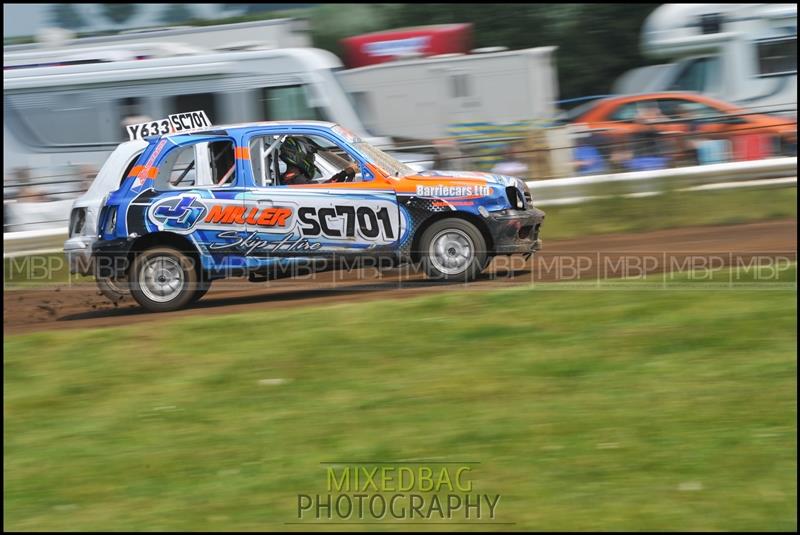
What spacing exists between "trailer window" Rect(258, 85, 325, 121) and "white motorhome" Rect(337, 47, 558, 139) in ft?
6.51

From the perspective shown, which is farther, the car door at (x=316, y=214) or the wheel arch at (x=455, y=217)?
the wheel arch at (x=455, y=217)

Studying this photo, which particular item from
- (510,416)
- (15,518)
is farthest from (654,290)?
(15,518)

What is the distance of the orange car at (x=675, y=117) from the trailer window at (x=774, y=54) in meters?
1.18

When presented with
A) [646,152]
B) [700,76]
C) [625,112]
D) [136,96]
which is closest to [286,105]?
[136,96]

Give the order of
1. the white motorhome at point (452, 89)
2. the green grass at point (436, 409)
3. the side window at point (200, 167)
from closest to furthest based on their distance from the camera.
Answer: the green grass at point (436, 409) → the side window at point (200, 167) → the white motorhome at point (452, 89)

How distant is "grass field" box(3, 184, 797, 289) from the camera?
1329cm

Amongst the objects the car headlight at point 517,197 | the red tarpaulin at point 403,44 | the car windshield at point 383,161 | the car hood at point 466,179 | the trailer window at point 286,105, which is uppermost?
→ the red tarpaulin at point 403,44

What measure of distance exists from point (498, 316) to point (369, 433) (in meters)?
2.20

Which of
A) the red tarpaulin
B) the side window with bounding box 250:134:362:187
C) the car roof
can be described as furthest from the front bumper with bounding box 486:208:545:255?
the red tarpaulin

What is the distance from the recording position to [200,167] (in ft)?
30.2

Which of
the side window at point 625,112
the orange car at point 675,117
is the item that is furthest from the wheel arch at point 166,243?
the side window at point 625,112

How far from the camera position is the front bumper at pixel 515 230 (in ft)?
29.2

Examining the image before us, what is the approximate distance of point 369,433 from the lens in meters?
6.26

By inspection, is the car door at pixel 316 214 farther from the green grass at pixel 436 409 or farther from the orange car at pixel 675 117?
the orange car at pixel 675 117
